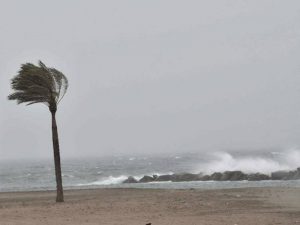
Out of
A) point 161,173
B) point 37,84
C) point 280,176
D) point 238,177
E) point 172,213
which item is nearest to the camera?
point 172,213

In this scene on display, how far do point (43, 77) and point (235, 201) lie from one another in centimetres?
1062

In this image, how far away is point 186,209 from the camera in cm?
2177

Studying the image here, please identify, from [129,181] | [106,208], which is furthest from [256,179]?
[106,208]

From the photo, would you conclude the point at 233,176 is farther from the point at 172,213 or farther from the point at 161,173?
the point at 172,213

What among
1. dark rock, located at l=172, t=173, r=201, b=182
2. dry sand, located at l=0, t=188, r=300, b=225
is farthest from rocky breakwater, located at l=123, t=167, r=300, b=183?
dry sand, located at l=0, t=188, r=300, b=225

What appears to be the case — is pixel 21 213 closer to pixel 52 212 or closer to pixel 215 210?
pixel 52 212

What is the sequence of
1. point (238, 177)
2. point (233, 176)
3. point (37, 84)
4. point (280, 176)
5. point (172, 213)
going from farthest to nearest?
Result: point (238, 177) → point (233, 176) → point (280, 176) → point (37, 84) → point (172, 213)

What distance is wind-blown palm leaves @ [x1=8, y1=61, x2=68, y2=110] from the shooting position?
26891 millimetres

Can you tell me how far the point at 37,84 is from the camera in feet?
88.8

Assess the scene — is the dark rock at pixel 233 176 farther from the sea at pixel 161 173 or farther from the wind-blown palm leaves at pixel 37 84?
the wind-blown palm leaves at pixel 37 84

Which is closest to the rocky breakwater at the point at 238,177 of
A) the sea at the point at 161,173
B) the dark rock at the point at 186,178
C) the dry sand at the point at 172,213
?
the dark rock at the point at 186,178

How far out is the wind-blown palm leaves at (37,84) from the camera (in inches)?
1059

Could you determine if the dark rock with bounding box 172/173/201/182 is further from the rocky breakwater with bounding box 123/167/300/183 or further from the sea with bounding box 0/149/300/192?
the sea with bounding box 0/149/300/192

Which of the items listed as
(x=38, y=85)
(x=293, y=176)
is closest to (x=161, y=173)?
(x=293, y=176)
